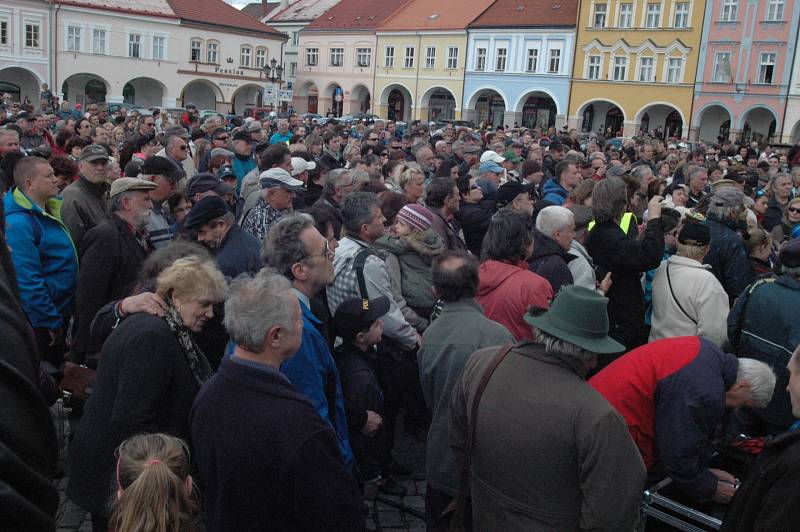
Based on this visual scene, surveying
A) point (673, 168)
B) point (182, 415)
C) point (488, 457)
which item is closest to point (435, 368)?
point (488, 457)

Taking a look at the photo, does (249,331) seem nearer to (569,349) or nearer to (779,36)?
(569,349)

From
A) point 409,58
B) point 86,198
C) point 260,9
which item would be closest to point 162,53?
point 409,58

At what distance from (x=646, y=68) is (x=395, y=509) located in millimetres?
44181

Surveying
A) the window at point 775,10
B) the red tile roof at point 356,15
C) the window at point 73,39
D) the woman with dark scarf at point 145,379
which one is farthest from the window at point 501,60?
the woman with dark scarf at point 145,379

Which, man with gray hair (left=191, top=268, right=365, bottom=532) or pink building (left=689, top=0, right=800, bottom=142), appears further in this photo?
pink building (left=689, top=0, right=800, bottom=142)

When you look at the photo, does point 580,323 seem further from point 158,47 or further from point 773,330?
point 158,47

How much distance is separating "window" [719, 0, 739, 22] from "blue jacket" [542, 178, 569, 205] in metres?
38.6

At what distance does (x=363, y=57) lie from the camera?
5744 cm

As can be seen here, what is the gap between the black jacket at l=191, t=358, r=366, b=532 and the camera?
2518 mm

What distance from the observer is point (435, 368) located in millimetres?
3742

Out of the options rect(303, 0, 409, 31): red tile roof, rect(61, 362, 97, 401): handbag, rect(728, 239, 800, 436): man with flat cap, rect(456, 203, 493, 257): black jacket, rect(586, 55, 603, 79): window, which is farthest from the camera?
rect(303, 0, 409, 31): red tile roof

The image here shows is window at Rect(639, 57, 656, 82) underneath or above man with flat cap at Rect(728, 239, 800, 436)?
above

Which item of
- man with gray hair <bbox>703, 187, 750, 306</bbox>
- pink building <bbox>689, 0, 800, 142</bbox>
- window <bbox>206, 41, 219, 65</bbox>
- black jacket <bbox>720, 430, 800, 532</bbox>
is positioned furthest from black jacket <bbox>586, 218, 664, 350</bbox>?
window <bbox>206, 41, 219, 65</bbox>

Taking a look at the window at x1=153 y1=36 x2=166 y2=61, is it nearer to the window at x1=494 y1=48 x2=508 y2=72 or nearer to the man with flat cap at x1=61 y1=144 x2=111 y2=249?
the window at x1=494 y1=48 x2=508 y2=72
